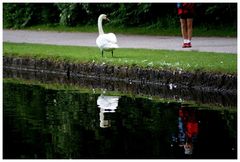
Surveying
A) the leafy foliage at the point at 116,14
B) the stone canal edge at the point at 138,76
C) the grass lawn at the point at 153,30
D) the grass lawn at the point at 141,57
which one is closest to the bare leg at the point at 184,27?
the grass lawn at the point at 141,57

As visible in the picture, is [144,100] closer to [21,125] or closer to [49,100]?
[49,100]

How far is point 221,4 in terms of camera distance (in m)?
23.3

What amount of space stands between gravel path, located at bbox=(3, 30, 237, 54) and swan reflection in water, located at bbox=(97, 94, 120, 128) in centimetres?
415

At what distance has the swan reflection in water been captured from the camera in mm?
12791

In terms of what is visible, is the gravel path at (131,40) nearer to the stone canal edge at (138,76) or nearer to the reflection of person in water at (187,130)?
the stone canal edge at (138,76)

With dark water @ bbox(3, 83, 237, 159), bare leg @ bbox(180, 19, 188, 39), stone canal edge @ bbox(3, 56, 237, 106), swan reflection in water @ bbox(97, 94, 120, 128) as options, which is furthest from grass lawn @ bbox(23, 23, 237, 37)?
dark water @ bbox(3, 83, 237, 159)

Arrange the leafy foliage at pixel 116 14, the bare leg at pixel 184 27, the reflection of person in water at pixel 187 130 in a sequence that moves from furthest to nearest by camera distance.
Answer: the leafy foliage at pixel 116 14, the bare leg at pixel 184 27, the reflection of person in water at pixel 187 130

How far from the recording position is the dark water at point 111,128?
1074 cm

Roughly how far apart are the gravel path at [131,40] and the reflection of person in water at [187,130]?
5.23 metres

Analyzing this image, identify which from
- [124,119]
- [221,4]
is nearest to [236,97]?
[124,119]

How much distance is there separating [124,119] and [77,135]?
4.39 feet

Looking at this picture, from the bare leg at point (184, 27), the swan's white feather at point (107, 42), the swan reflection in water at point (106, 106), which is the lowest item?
the swan reflection in water at point (106, 106)

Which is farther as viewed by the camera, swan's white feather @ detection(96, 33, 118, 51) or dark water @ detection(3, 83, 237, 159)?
swan's white feather @ detection(96, 33, 118, 51)

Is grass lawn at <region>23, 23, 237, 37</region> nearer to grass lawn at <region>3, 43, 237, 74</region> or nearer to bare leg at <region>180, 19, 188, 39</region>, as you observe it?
bare leg at <region>180, 19, 188, 39</region>
